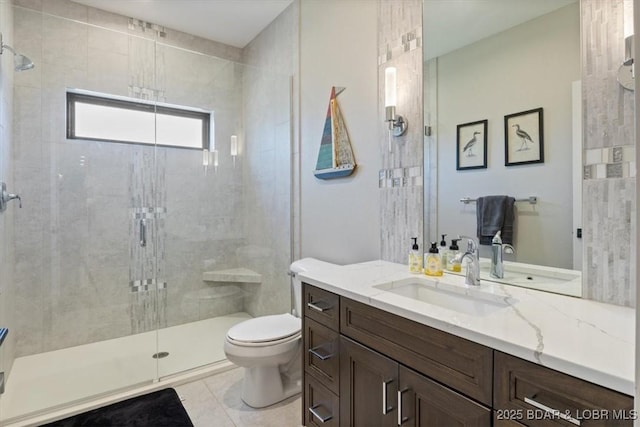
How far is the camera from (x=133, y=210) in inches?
108

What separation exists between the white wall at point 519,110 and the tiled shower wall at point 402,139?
12cm

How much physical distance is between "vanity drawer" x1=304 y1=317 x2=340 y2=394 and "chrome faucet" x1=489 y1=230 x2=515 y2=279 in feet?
2.41

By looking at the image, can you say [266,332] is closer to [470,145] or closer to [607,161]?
[470,145]

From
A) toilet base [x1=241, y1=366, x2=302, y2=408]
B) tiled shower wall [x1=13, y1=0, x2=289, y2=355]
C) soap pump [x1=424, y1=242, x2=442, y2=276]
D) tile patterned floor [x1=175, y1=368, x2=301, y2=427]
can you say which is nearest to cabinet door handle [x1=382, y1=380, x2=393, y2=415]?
soap pump [x1=424, y1=242, x2=442, y2=276]

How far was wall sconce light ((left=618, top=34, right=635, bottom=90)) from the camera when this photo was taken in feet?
3.34

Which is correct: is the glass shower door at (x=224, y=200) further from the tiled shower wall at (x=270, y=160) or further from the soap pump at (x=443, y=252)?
the soap pump at (x=443, y=252)

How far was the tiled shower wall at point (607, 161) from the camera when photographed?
1044 mm

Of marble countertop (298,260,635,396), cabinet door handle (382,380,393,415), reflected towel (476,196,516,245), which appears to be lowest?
cabinet door handle (382,380,393,415)

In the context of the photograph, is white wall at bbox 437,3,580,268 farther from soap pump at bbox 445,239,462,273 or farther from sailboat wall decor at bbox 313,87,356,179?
sailboat wall decor at bbox 313,87,356,179

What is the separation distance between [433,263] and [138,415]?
1.81 metres

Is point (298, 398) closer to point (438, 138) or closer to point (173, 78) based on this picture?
point (438, 138)

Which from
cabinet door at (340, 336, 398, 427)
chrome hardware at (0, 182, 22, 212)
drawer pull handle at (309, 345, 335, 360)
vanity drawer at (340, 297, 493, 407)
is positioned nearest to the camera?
vanity drawer at (340, 297, 493, 407)

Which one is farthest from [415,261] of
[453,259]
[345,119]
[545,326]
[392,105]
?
[345,119]

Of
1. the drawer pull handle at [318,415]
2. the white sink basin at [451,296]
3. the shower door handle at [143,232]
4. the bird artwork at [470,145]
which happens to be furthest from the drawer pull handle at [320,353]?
the shower door handle at [143,232]
